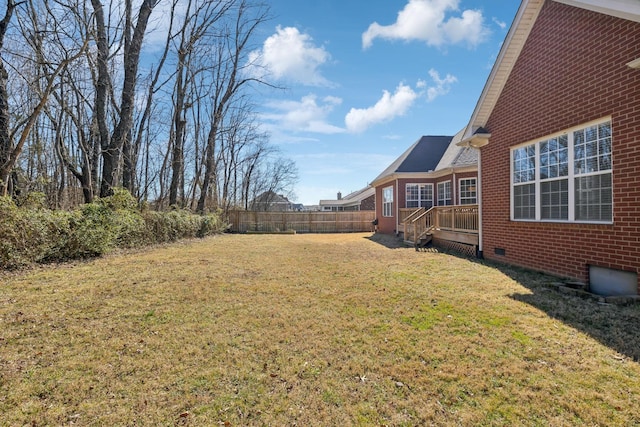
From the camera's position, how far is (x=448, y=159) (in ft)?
54.4

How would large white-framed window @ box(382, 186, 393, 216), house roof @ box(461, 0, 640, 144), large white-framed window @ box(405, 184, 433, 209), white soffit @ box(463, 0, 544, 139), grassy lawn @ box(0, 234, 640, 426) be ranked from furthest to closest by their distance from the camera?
1. large white-framed window @ box(382, 186, 393, 216)
2. large white-framed window @ box(405, 184, 433, 209)
3. white soffit @ box(463, 0, 544, 139)
4. house roof @ box(461, 0, 640, 144)
5. grassy lawn @ box(0, 234, 640, 426)

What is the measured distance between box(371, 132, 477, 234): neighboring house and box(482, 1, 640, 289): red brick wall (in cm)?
580

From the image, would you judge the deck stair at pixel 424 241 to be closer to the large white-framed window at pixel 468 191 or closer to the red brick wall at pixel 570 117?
the red brick wall at pixel 570 117

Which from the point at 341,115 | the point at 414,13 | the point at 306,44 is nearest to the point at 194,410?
the point at 414,13

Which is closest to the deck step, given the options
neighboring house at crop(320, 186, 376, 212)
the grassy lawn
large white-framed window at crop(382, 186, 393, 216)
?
the grassy lawn

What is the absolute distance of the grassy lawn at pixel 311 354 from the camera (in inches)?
96.0

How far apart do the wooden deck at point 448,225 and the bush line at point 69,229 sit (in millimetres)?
10520

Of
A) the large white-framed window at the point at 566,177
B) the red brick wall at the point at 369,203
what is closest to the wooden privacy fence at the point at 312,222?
the red brick wall at the point at 369,203

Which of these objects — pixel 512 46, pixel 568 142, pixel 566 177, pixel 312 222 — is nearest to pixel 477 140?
pixel 512 46

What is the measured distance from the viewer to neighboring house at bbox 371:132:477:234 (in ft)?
48.3

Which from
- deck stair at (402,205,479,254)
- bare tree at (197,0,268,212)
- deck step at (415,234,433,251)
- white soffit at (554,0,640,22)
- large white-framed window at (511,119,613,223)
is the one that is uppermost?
bare tree at (197,0,268,212)

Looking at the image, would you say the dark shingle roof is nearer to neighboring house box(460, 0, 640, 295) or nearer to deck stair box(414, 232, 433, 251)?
deck stair box(414, 232, 433, 251)

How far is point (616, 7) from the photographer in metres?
4.99

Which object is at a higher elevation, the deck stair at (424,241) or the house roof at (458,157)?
the house roof at (458,157)
